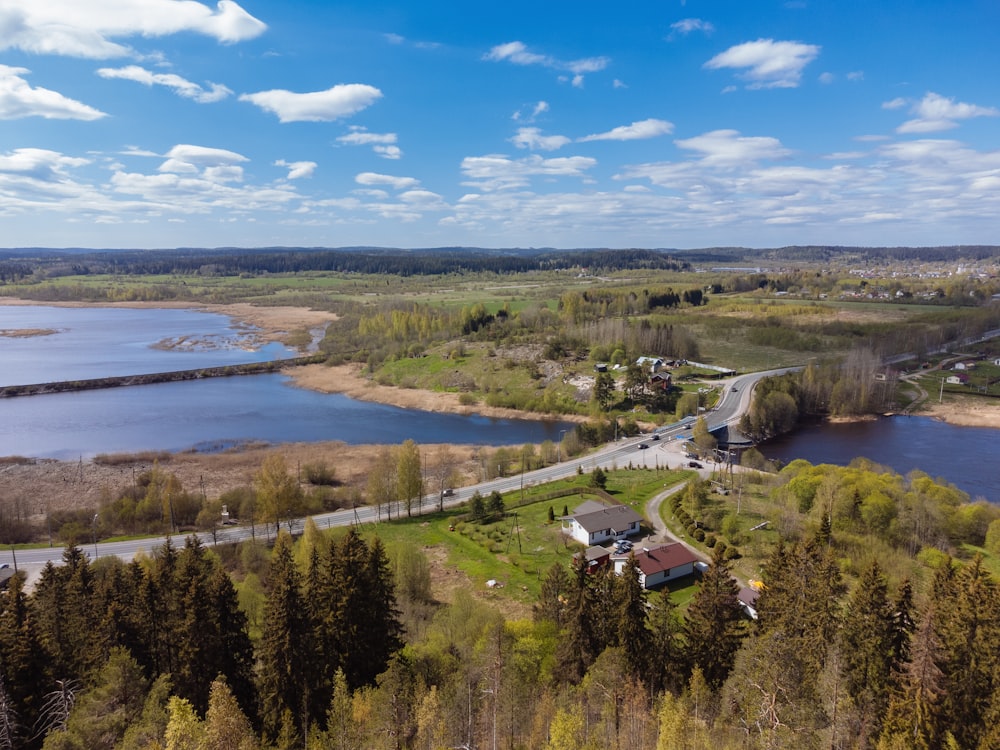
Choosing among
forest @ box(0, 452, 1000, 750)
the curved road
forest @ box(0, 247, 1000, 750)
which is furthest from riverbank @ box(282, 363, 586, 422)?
forest @ box(0, 452, 1000, 750)

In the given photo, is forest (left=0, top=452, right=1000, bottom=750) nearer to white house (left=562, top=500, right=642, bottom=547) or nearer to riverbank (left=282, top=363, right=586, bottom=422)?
white house (left=562, top=500, right=642, bottom=547)

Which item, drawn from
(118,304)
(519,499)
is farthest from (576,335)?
(118,304)

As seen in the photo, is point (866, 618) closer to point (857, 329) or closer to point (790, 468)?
point (790, 468)

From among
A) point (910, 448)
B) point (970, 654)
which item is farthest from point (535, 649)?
point (910, 448)

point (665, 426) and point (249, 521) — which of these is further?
point (665, 426)

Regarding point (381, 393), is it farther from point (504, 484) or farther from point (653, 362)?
point (504, 484)

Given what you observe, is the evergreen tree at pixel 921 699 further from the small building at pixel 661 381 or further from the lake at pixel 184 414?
the small building at pixel 661 381

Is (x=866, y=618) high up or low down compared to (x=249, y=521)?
up
